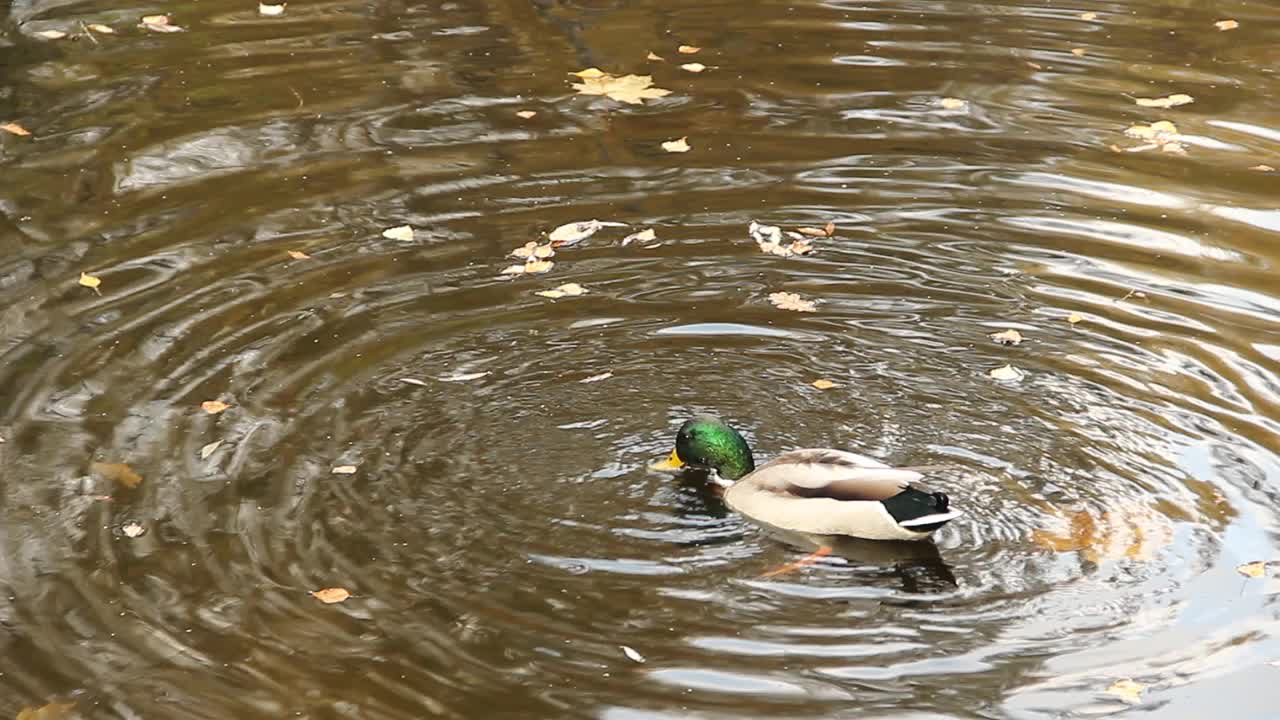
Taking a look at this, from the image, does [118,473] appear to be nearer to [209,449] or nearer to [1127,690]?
[209,449]

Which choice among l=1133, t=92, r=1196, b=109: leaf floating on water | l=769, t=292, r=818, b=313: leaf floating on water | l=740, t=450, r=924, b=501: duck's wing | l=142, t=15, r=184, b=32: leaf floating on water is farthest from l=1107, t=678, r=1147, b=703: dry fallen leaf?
l=142, t=15, r=184, b=32: leaf floating on water

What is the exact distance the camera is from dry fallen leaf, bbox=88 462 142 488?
6.56 metres

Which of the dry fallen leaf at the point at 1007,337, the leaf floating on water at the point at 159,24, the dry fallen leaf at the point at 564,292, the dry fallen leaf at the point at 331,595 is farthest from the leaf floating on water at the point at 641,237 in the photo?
the leaf floating on water at the point at 159,24

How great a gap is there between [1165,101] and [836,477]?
5.40 m

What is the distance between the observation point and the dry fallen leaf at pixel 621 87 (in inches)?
419

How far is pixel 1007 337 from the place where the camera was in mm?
7500

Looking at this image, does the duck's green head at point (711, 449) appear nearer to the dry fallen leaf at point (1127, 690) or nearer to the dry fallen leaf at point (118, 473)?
the dry fallen leaf at point (1127, 690)

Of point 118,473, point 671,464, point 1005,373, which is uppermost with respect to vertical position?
point 1005,373

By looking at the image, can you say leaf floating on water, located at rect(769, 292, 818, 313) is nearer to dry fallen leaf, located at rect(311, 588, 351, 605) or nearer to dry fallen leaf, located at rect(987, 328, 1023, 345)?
dry fallen leaf, located at rect(987, 328, 1023, 345)

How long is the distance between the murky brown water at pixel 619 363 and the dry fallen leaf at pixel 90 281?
1.8 inches

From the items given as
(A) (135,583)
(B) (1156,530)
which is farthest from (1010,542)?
(A) (135,583)

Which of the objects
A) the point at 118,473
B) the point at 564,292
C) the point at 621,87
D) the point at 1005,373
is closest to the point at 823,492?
the point at 1005,373

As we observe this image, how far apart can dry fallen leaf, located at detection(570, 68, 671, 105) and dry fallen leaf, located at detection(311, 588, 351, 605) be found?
536 cm

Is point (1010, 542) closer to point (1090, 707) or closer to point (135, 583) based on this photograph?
point (1090, 707)
